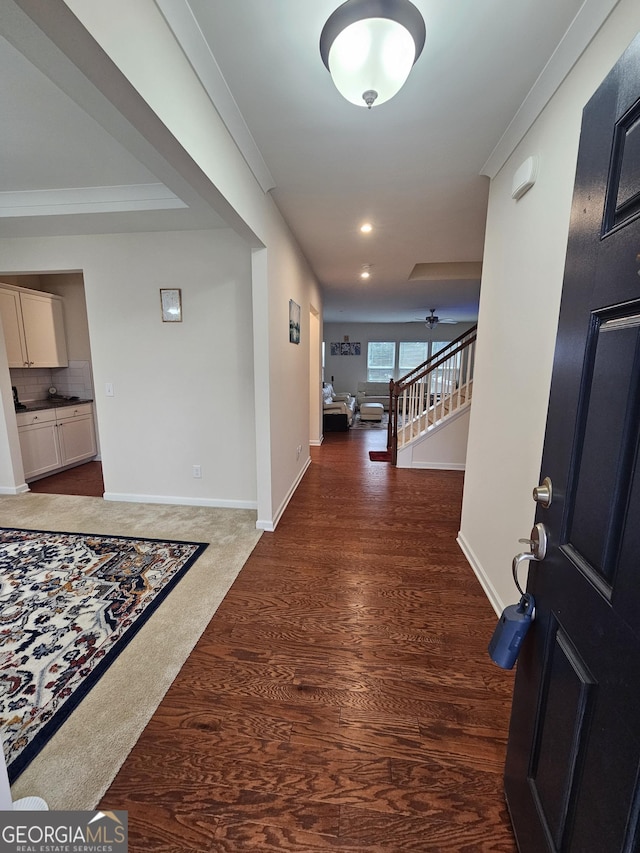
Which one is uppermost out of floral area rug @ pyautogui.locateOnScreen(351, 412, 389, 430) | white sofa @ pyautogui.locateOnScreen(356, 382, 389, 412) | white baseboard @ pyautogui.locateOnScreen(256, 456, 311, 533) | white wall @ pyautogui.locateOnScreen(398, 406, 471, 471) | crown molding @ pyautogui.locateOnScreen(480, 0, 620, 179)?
crown molding @ pyautogui.locateOnScreen(480, 0, 620, 179)

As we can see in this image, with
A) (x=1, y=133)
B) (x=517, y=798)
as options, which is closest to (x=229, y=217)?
(x=1, y=133)

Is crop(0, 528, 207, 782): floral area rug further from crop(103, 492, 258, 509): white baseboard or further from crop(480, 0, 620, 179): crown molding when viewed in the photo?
crop(480, 0, 620, 179): crown molding

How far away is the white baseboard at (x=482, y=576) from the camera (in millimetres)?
1889

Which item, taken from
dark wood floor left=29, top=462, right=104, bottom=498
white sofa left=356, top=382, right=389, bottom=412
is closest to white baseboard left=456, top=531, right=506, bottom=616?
dark wood floor left=29, top=462, right=104, bottom=498

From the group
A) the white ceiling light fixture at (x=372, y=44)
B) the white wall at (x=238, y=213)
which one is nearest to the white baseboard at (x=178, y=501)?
the white wall at (x=238, y=213)

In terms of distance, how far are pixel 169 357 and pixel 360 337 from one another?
25.9 ft

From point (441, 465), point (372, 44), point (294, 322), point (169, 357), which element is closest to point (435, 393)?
point (441, 465)

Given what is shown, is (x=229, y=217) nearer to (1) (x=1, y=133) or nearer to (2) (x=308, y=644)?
(1) (x=1, y=133)

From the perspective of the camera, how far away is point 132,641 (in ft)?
5.55

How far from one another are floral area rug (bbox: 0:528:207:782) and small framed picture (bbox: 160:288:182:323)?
184 centimetres

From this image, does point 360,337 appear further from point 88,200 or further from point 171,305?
point 88,200

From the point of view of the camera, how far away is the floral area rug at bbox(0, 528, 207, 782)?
1360mm

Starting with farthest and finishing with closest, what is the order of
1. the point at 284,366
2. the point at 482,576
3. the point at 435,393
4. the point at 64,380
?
the point at 64,380
the point at 435,393
the point at 284,366
the point at 482,576

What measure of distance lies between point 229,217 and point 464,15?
4.20 ft
